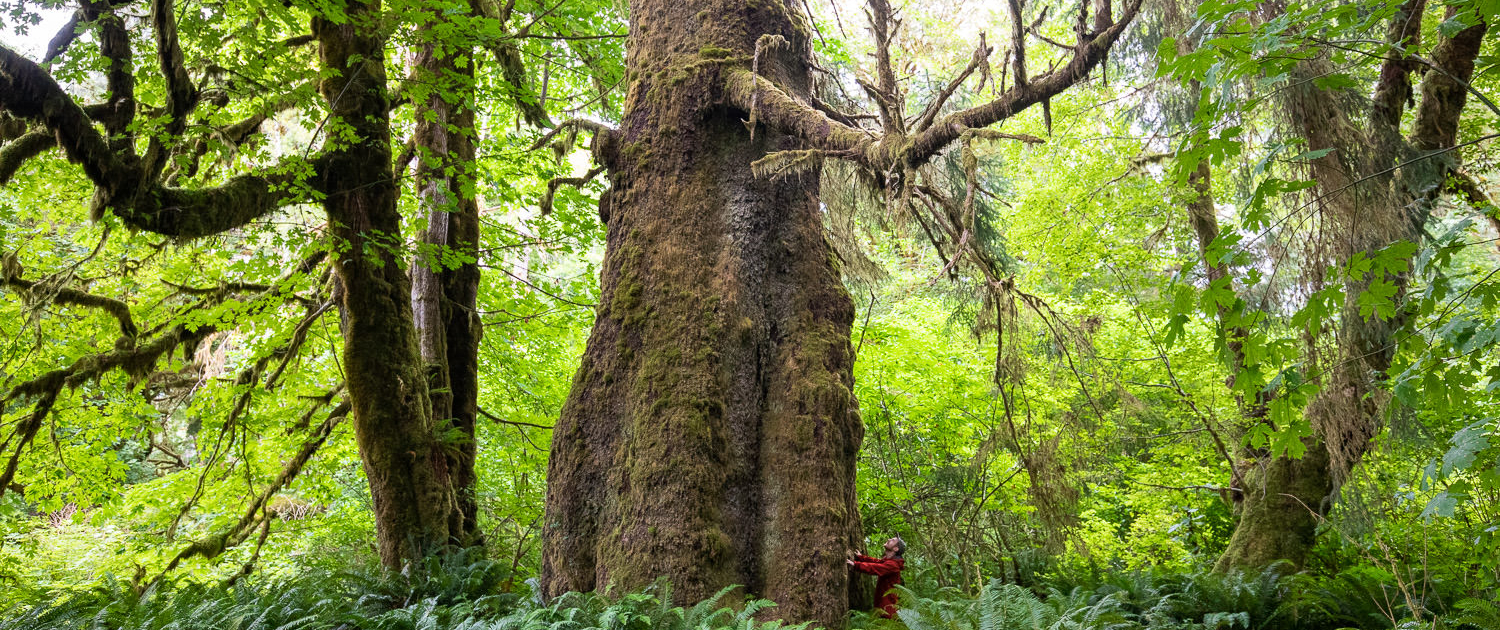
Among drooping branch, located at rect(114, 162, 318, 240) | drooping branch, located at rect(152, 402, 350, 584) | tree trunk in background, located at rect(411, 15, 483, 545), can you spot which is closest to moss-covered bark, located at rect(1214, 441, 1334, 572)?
tree trunk in background, located at rect(411, 15, 483, 545)

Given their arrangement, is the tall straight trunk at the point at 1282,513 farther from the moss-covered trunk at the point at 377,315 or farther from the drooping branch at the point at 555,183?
the moss-covered trunk at the point at 377,315

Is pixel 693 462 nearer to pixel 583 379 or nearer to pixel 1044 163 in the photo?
pixel 583 379

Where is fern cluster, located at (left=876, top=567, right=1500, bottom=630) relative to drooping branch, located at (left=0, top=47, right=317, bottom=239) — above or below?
below

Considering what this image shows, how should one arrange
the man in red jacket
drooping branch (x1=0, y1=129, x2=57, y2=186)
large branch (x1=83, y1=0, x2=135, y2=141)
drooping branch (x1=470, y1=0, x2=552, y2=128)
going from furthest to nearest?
drooping branch (x1=470, y1=0, x2=552, y2=128)
drooping branch (x1=0, y1=129, x2=57, y2=186)
large branch (x1=83, y1=0, x2=135, y2=141)
the man in red jacket

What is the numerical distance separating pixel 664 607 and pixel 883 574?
1.87 m

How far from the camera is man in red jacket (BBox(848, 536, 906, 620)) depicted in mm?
5172

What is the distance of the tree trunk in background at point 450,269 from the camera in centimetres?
699

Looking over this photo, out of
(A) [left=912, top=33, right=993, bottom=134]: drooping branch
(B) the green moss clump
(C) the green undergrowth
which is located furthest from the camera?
(B) the green moss clump

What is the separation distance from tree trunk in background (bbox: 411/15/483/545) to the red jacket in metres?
3.75

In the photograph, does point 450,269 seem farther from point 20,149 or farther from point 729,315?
point 729,315

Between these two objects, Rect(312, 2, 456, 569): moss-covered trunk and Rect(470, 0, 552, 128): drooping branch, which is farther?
Rect(470, 0, 552, 128): drooping branch

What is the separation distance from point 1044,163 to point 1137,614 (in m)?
8.47

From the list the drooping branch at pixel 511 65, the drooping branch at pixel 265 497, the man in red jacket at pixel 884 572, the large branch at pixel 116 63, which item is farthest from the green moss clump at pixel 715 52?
the drooping branch at pixel 265 497

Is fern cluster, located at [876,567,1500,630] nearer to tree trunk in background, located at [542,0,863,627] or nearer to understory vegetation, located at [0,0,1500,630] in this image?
understory vegetation, located at [0,0,1500,630]
